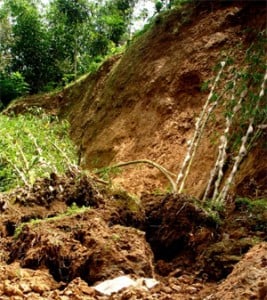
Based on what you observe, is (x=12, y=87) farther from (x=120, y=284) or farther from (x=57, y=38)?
(x=120, y=284)

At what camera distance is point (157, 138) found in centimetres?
1037

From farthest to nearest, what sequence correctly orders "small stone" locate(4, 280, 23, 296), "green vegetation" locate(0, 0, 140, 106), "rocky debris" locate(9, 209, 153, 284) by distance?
"green vegetation" locate(0, 0, 140, 106) → "rocky debris" locate(9, 209, 153, 284) → "small stone" locate(4, 280, 23, 296)

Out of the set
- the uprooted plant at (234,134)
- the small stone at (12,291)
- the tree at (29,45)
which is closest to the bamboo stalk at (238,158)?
the uprooted plant at (234,134)

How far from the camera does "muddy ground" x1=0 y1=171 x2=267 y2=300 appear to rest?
321cm

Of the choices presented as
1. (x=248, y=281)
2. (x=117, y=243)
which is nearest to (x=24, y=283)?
(x=117, y=243)

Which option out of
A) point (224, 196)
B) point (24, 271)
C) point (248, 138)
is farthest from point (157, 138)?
point (24, 271)

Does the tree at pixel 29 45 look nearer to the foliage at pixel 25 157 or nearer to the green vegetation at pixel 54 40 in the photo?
the green vegetation at pixel 54 40

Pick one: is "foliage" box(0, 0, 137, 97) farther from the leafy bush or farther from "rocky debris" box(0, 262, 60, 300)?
"rocky debris" box(0, 262, 60, 300)

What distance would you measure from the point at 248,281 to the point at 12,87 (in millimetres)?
18368

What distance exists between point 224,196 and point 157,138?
4600 millimetres

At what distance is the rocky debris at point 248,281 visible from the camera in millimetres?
2482

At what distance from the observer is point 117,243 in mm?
3822

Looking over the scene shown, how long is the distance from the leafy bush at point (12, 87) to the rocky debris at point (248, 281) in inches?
691

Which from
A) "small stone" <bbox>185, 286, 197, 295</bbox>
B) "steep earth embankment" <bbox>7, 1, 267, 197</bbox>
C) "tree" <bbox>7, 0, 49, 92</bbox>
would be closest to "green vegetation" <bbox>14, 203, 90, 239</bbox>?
"small stone" <bbox>185, 286, 197, 295</bbox>
